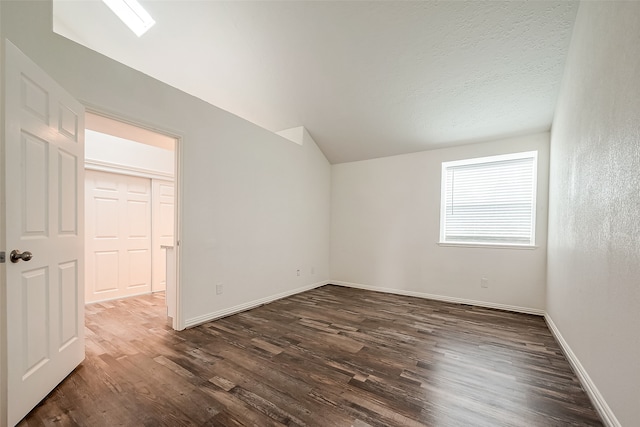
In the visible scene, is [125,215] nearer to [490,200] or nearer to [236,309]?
[236,309]

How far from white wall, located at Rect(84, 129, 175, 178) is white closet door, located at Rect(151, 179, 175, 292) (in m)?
0.25

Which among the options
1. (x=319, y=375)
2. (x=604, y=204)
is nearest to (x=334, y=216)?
(x=319, y=375)

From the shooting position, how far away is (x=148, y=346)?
228cm

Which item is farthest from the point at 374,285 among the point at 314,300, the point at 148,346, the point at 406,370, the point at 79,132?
the point at 79,132

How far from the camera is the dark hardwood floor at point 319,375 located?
4.79ft

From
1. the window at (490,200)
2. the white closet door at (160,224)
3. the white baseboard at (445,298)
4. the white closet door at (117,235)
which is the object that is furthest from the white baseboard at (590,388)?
the white closet door at (117,235)

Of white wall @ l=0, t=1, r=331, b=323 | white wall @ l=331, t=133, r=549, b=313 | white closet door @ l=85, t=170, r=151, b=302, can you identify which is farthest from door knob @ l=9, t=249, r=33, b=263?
white wall @ l=331, t=133, r=549, b=313

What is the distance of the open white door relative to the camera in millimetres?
1348

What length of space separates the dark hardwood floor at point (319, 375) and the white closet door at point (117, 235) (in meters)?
0.80

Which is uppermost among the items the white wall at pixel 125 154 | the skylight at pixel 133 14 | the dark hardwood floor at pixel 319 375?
the skylight at pixel 133 14

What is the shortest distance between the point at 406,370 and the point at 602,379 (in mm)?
1127

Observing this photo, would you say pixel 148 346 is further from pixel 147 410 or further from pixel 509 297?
pixel 509 297

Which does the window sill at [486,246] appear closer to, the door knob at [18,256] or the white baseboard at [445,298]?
the white baseboard at [445,298]

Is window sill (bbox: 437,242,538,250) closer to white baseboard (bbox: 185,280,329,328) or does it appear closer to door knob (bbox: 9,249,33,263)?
white baseboard (bbox: 185,280,329,328)
